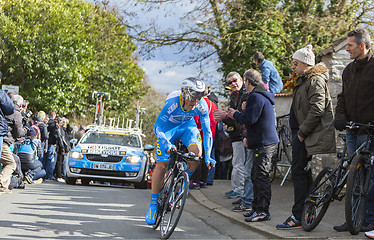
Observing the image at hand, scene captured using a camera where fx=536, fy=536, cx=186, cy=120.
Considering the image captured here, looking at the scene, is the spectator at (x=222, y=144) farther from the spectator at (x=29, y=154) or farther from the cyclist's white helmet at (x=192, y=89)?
the cyclist's white helmet at (x=192, y=89)

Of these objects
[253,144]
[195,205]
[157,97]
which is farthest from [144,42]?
[157,97]

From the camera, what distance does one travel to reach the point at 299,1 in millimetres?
22766

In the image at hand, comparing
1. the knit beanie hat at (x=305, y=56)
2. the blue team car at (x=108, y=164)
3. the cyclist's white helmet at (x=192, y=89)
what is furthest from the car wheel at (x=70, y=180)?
the knit beanie hat at (x=305, y=56)

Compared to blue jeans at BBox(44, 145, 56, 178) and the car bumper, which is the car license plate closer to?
the car bumper

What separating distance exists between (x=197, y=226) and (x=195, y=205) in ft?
8.42

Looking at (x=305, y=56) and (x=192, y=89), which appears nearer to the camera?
(x=192, y=89)

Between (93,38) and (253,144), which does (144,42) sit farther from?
(93,38)

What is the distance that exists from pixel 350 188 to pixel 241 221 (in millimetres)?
2132

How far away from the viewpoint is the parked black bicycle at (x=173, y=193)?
630cm

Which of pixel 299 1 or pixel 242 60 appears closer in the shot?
pixel 242 60

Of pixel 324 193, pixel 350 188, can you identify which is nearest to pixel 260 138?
pixel 324 193

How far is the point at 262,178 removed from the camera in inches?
298

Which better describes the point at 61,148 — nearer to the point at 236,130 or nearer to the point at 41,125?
the point at 41,125

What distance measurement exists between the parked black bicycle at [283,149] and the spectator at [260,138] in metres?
4.55
